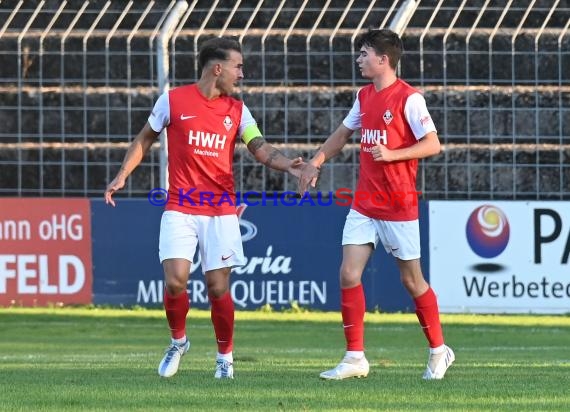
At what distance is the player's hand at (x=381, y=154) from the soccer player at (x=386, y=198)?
0.17 metres

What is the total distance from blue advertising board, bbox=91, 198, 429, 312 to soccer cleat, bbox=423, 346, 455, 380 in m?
7.69

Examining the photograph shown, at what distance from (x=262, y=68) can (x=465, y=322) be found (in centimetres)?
345

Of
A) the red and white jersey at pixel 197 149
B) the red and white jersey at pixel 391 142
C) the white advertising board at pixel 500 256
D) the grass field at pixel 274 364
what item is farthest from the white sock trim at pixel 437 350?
the white advertising board at pixel 500 256

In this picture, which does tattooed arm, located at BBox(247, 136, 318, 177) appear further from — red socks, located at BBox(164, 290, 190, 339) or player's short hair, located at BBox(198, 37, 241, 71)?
red socks, located at BBox(164, 290, 190, 339)

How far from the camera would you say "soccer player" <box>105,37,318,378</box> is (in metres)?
8.68

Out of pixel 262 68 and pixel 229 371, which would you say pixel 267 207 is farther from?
pixel 229 371

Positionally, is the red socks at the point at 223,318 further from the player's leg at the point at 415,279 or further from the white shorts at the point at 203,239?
the player's leg at the point at 415,279

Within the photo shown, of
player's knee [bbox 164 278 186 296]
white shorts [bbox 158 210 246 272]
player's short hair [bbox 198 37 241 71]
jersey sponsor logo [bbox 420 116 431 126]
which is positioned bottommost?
player's knee [bbox 164 278 186 296]

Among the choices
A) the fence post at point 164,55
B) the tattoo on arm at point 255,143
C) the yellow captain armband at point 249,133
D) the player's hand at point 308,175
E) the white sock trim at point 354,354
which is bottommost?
the white sock trim at point 354,354

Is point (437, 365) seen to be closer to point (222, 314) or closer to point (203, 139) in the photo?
point (222, 314)

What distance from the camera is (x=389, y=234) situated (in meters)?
8.55

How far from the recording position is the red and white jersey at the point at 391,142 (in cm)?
846

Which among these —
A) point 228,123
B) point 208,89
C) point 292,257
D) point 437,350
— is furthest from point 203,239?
point 292,257

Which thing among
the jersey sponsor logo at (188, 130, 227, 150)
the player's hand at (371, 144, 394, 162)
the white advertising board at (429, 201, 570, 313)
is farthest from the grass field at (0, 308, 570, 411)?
the jersey sponsor logo at (188, 130, 227, 150)
